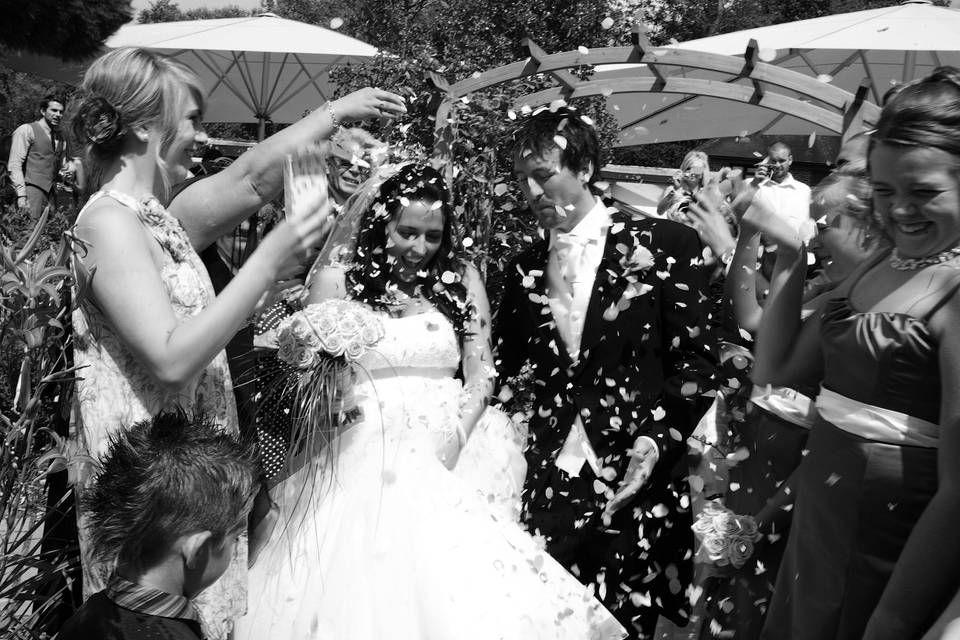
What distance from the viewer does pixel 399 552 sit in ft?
9.09

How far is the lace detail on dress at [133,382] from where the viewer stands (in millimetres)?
2125

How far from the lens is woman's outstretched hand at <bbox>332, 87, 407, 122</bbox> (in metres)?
2.72

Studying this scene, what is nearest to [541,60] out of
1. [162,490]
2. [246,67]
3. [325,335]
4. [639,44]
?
[639,44]

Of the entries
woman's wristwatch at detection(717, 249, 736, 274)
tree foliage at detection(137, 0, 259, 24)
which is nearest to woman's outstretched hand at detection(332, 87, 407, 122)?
woman's wristwatch at detection(717, 249, 736, 274)

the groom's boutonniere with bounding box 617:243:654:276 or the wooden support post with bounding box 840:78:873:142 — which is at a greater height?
the wooden support post with bounding box 840:78:873:142

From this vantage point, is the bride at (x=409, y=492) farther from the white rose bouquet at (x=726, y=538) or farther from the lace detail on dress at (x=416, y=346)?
the white rose bouquet at (x=726, y=538)

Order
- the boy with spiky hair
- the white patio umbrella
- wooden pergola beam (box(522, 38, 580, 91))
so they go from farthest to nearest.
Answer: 1. the white patio umbrella
2. wooden pergola beam (box(522, 38, 580, 91))
3. the boy with spiky hair

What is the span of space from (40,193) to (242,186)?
22.7ft

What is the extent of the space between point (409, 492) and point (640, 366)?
0.90 metres

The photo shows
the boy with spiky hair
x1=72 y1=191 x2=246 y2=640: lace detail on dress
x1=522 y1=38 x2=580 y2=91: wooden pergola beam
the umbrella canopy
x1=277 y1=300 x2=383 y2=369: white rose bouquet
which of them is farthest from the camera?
the umbrella canopy

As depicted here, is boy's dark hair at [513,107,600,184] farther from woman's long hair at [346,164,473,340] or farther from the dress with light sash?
the dress with light sash

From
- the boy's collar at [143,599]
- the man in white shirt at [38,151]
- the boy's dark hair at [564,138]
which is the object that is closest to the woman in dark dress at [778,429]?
the boy's dark hair at [564,138]

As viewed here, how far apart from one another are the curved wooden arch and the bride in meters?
0.53

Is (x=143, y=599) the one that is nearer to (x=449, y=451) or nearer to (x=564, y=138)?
(x=449, y=451)
